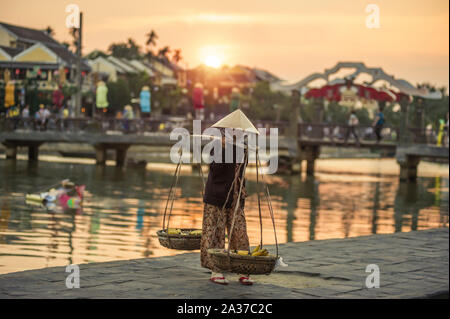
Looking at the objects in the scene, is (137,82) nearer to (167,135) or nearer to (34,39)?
(167,135)

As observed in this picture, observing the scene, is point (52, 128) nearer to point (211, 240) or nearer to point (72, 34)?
point (211, 240)

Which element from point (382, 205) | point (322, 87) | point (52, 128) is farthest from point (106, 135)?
point (382, 205)

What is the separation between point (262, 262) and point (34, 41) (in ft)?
110

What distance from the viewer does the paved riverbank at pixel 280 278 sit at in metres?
8.29

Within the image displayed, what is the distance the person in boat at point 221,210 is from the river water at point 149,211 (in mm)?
3807

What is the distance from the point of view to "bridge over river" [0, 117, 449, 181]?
40.0 metres

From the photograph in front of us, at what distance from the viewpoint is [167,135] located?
4150 cm

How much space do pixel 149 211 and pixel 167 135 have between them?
1882 centimetres

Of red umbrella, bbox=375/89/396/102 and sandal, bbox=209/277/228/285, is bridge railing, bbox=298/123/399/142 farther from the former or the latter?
sandal, bbox=209/277/228/285

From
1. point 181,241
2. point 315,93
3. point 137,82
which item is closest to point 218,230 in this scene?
point 181,241

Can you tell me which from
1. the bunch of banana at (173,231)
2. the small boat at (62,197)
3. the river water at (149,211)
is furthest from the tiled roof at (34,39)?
the bunch of banana at (173,231)

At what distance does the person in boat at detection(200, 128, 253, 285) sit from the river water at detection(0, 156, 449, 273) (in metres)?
3.81

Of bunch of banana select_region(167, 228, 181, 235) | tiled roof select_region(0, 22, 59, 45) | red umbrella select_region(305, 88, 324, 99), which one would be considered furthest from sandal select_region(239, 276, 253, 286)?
red umbrella select_region(305, 88, 324, 99)

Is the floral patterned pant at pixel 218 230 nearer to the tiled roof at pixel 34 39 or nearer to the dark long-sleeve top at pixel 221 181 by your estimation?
the dark long-sleeve top at pixel 221 181
